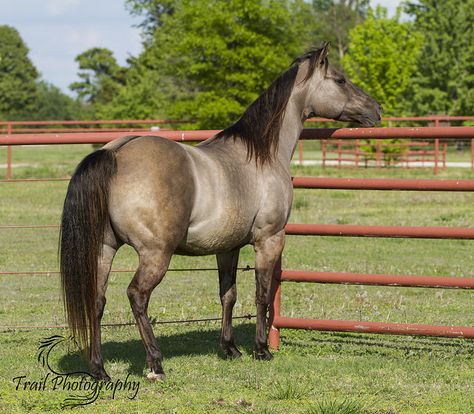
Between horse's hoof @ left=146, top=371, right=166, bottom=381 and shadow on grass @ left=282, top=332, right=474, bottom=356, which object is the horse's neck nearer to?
shadow on grass @ left=282, top=332, right=474, bottom=356

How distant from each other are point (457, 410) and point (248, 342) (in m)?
2.38

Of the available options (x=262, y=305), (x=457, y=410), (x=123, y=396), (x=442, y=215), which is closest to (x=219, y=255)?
(x=262, y=305)

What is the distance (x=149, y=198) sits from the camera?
557cm

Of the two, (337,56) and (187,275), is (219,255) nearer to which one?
(187,275)

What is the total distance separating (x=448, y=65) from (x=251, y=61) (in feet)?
63.2

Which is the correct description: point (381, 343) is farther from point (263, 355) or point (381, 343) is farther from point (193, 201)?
point (193, 201)

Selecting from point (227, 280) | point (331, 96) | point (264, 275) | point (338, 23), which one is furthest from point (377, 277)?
point (338, 23)

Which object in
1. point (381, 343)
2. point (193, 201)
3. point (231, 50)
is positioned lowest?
point (381, 343)

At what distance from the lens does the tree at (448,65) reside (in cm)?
4731

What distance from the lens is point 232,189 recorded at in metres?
6.11

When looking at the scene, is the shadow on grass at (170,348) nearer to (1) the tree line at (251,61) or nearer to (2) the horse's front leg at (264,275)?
(2) the horse's front leg at (264,275)

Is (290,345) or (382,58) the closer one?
(290,345)

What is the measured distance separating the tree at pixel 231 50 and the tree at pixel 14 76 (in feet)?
147

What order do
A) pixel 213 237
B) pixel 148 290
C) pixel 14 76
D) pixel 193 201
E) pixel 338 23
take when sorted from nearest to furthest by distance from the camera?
pixel 148 290 < pixel 193 201 < pixel 213 237 < pixel 338 23 < pixel 14 76
